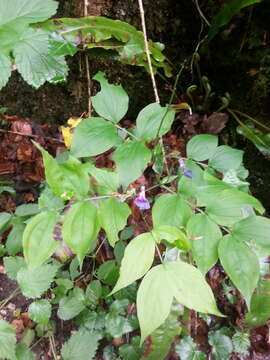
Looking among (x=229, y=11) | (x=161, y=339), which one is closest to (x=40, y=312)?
(x=161, y=339)

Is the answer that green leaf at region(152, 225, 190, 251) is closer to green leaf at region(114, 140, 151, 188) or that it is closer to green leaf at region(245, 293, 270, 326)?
green leaf at region(114, 140, 151, 188)

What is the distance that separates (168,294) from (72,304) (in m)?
0.70

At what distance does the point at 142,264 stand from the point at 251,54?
109cm

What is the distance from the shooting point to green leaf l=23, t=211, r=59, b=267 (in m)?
0.66

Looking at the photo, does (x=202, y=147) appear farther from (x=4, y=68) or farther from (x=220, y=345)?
(x=220, y=345)

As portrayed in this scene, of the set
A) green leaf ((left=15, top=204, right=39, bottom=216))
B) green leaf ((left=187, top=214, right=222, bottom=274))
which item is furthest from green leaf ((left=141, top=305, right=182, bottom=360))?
green leaf ((left=15, top=204, right=39, bottom=216))

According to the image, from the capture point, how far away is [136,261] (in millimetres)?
611

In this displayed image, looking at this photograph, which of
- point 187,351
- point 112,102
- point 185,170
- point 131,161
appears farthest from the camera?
point 187,351

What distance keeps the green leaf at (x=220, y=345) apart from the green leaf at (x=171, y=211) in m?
0.67

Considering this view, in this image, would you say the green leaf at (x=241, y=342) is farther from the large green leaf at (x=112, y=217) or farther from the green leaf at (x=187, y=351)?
the large green leaf at (x=112, y=217)

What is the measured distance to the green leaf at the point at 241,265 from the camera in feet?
2.04

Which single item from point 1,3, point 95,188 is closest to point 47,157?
point 95,188

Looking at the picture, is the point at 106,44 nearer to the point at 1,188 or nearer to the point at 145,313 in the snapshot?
the point at 1,188

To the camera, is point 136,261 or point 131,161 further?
point 131,161
